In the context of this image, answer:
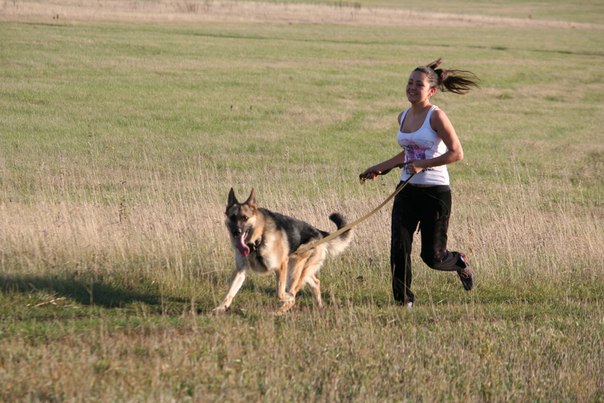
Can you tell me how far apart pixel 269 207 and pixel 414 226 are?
13.6ft


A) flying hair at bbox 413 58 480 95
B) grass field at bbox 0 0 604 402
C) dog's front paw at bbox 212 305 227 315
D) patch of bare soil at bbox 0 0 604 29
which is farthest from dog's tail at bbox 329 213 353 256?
patch of bare soil at bbox 0 0 604 29

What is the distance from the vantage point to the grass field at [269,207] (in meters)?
5.96

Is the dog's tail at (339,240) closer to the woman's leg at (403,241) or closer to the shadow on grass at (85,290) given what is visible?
the woman's leg at (403,241)

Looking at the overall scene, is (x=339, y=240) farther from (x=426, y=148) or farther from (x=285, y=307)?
(x=426, y=148)

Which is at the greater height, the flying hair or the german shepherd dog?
the flying hair

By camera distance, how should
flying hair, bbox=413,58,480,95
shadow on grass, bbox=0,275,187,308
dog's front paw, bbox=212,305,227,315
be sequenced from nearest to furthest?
dog's front paw, bbox=212,305,227,315, shadow on grass, bbox=0,275,187,308, flying hair, bbox=413,58,480,95

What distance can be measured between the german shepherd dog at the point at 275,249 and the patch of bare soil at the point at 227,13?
32.9m

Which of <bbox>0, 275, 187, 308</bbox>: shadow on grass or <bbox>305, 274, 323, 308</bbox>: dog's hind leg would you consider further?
<bbox>305, 274, 323, 308</bbox>: dog's hind leg

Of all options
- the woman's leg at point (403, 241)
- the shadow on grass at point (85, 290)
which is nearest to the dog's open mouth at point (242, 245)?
the shadow on grass at point (85, 290)

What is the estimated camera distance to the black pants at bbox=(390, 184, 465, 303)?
7.96 meters

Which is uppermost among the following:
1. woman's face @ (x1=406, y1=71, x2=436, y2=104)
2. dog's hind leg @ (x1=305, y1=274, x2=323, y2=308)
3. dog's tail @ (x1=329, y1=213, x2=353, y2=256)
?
woman's face @ (x1=406, y1=71, x2=436, y2=104)

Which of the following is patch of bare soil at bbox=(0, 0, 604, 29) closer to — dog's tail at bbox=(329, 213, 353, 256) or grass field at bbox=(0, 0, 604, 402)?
grass field at bbox=(0, 0, 604, 402)

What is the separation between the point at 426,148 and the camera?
7898 mm

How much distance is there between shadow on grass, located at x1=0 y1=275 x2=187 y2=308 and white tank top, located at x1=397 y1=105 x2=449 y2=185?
2400mm
